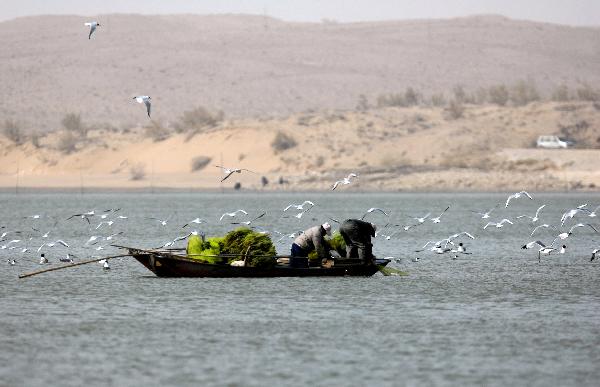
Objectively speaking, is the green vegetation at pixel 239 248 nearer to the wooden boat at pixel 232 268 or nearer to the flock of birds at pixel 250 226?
the wooden boat at pixel 232 268

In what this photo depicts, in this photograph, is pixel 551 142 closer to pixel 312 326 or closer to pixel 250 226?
pixel 250 226

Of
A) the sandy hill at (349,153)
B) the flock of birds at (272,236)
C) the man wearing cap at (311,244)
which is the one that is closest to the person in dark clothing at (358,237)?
the man wearing cap at (311,244)

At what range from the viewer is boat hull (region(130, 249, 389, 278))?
3412cm

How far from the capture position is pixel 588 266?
136 ft

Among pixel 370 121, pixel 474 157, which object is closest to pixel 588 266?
pixel 474 157

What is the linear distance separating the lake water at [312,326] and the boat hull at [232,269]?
1.11 ft

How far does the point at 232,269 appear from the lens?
112ft

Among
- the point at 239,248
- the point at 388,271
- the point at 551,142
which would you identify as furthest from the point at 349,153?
the point at 239,248

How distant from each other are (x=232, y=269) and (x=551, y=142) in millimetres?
88622

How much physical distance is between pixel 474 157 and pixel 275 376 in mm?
101099

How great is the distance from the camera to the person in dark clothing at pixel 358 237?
33.8 metres

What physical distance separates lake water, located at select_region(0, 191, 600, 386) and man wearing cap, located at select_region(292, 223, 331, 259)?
32.6 inches

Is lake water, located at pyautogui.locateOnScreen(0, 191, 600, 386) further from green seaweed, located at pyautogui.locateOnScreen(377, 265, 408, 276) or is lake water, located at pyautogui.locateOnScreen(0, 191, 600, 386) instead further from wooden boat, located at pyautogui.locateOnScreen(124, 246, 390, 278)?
wooden boat, located at pyautogui.locateOnScreen(124, 246, 390, 278)

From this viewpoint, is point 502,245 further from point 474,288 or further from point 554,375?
point 554,375
